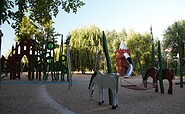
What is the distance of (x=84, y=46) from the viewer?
29219mm

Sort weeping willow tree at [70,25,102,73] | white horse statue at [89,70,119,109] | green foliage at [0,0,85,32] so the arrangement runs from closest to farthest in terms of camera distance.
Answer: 1. white horse statue at [89,70,119,109]
2. green foliage at [0,0,85,32]
3. weeping willow tree at [70,25,102,73]

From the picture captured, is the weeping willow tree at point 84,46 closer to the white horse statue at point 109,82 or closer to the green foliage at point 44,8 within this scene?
the green foliage at point 44,8

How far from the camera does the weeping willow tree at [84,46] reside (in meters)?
28.8

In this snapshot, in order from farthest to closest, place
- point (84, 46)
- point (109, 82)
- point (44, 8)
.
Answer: point (84, 46) → point (44, 8) → point (109, 82)

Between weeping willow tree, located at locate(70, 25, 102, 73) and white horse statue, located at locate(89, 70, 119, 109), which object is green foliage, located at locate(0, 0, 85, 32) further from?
weeping willow tree, located at locate(70, 25, 102, 73)

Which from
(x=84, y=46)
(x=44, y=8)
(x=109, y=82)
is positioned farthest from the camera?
(x=84, y=46)

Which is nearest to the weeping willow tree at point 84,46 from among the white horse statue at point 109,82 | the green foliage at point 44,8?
the green foliage at point 44,8

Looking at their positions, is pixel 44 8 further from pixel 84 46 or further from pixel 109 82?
pixel 84 46

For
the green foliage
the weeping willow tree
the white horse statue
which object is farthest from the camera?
the weeping willow tree

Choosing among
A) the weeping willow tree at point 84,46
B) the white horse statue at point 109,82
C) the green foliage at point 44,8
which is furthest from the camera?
the weeping willow tree at point 84,46

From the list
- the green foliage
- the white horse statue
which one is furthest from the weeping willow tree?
the white horse statue

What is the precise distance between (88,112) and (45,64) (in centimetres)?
1153

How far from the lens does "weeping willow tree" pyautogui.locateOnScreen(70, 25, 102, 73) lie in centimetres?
2883

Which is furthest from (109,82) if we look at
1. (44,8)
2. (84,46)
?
(84,46)
